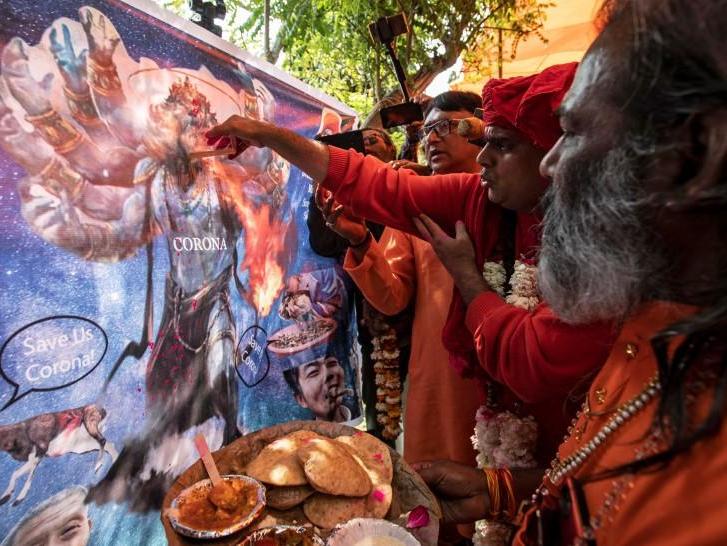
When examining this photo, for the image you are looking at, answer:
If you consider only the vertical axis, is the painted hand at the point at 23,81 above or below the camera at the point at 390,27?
below

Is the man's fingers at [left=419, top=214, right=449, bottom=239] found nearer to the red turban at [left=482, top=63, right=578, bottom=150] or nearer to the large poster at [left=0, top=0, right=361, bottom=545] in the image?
the red turban at [left=482, top=63, right=578, bottom=150]

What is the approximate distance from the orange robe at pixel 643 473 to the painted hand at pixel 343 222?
1.39 metres

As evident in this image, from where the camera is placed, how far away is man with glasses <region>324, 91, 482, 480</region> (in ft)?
7.00

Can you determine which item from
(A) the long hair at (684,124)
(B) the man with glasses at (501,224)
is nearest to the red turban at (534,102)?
(B) the man with glasses at (501,224)

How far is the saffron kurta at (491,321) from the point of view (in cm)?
121

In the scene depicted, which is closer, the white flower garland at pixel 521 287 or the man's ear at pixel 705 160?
the man's ear at pixel 705 160

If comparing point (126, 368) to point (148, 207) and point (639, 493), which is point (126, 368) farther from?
point (639, 493)

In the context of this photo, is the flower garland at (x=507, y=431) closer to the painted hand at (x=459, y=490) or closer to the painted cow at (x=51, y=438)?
the painted hand at (x=459, y=490)

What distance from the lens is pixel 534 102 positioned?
1.32 metres

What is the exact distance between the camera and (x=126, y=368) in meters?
1.55

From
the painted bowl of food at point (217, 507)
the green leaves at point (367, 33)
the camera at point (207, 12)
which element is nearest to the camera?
the painted bowl of food at point (217, 507)

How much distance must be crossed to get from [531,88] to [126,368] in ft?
5.39

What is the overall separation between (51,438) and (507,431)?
4.97ft

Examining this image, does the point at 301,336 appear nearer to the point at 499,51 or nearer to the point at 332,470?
the point at 332,470
